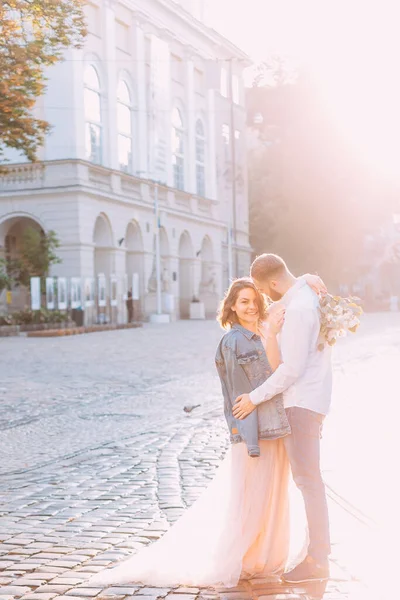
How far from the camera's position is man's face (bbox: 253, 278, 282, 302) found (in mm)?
5020

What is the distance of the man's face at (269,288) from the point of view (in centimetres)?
502

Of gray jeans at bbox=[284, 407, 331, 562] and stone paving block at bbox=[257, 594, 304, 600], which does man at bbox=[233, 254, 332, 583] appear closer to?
gray jeans at bbox=[284, 407, 331, 562]

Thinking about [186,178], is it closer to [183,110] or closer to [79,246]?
[183,110]

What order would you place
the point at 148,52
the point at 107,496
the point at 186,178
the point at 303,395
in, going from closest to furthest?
the point at 303,395 → the point at 107,496 → the point at 148,52 → the point at 186,178

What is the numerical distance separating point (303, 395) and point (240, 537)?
759 mm

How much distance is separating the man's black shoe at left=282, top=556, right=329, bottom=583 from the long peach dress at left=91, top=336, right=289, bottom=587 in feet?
0.39

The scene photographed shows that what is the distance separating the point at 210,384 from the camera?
1636 cm

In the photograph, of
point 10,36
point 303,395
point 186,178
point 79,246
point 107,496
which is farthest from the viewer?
point 186,178

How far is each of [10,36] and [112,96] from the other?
33.3 m

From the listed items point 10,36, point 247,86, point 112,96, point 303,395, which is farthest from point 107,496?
point 247,86

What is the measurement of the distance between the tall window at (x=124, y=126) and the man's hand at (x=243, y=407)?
147ft

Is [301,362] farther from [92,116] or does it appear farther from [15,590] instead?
[92,116]

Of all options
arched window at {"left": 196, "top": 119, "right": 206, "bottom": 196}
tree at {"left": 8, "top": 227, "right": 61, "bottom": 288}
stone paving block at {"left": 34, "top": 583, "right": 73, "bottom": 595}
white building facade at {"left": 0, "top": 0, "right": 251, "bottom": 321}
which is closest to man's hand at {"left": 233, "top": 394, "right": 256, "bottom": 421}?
stone paving block at {"left": 34, "top": 583, "right": 73, "bottom": 595}

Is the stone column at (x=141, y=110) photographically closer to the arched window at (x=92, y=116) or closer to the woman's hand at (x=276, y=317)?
the arched window at (x=92, y=116)
